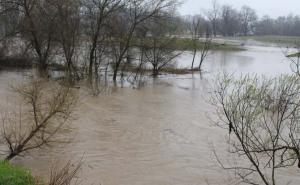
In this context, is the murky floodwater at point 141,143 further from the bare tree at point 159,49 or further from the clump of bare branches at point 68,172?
the bare tree at point 159,49

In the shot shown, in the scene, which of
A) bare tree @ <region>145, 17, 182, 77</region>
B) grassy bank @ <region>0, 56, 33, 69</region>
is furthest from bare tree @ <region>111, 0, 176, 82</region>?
grassy bank @ <region>0, 56, 33, 69</region>

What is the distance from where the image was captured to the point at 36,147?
480 inches

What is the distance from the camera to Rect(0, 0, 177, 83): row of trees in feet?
94.4

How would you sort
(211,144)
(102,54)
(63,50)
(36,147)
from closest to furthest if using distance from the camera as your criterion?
(36,147), (211,144), (63,50), (102,54)

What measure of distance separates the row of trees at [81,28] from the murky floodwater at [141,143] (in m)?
5.91

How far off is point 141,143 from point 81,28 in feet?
52.5

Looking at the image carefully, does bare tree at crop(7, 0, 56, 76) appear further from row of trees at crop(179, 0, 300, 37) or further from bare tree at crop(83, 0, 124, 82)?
row of trees at crop(179, 0, 300, 37)

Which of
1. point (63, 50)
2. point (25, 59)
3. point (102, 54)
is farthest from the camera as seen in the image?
point (25, 59)

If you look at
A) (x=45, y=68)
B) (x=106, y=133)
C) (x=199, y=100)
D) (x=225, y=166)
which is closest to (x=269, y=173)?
(x=225, y=166)

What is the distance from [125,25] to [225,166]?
782 inches

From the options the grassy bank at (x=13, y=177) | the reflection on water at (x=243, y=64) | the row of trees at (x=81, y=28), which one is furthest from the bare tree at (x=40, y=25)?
the grassy bank at (x=13, y=177)

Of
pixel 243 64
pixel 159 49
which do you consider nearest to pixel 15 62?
pixel 159 49

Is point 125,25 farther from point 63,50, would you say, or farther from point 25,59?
point 25,59

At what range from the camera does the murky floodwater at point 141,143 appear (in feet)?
39.9
